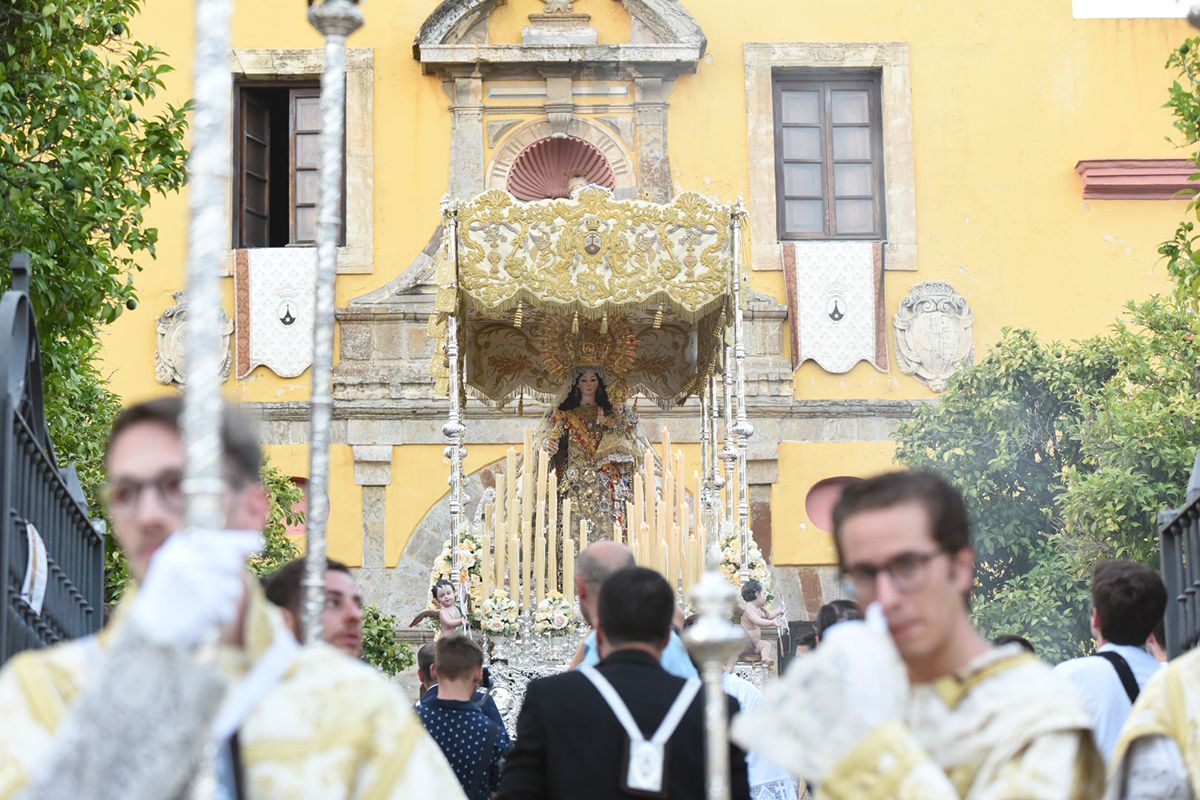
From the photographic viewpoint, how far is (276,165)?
19.0m

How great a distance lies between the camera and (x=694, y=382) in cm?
1296

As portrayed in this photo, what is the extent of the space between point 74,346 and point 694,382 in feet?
13.1

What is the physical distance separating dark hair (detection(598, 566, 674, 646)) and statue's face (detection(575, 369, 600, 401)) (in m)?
7.40

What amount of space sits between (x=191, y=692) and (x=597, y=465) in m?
9.53

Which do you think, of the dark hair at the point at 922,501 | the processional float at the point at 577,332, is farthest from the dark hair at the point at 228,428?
the processional float at the point at 577,332

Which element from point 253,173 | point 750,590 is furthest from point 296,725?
point 253,173

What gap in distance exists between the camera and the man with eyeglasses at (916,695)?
298 centimetres

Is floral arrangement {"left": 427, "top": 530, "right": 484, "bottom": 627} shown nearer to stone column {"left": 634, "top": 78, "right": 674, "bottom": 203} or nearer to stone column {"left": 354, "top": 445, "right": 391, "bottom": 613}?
stone column {"left": 354, "top": 445, "right": 391, "bottom": 613}

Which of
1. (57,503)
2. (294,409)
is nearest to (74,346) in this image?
(57,503)

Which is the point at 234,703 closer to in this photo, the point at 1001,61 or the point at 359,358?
the point at 359,358

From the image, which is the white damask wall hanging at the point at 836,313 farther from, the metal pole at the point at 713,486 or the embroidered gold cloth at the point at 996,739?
the embroidered gold cloth at the point at 996,739

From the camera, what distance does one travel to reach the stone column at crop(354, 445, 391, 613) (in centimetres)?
1772

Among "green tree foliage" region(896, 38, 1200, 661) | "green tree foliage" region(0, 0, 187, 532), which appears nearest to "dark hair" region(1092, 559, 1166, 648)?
"green tree foliage" region(0, 0, 187, 532)

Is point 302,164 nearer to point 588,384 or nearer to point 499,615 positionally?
point 588,384
